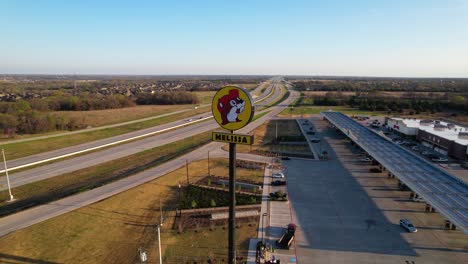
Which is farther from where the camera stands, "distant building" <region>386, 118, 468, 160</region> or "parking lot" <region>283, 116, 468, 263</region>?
"distant building" <region>386, 118, 468, 160</region>

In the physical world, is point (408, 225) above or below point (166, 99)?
below

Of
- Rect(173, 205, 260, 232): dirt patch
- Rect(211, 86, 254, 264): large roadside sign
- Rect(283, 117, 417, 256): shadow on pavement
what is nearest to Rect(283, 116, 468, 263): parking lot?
Rect(283, 117, 417, 256): shadow on pavement

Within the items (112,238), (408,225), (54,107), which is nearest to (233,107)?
(112,238)

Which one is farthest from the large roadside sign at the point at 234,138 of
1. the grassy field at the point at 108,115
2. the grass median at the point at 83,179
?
the grassy field at the point at 108,115

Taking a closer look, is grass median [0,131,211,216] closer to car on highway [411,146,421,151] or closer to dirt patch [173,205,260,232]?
dirt patch [173,205,260,232]

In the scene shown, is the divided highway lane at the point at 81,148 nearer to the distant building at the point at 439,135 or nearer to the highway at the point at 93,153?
the highway at the point at 93,153

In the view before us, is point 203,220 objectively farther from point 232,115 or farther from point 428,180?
point 428,180
